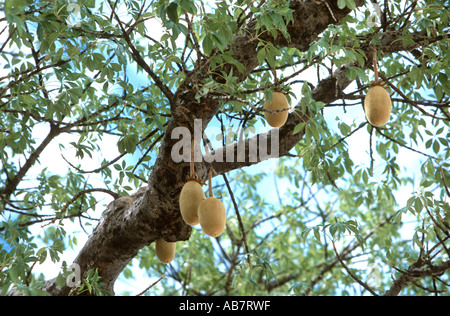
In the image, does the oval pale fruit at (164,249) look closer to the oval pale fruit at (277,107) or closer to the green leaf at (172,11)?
the oval pale fruit at (277,107)

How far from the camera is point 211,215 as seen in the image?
1.39m

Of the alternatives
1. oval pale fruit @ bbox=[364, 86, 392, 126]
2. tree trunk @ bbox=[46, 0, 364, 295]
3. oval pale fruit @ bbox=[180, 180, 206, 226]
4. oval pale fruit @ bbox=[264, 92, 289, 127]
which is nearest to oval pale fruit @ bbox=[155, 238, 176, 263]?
tree trunk @ bbox=[46, 0, 364, 295]

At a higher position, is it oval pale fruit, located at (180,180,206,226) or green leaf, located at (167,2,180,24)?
green leaf, located at (167,2,180,24)

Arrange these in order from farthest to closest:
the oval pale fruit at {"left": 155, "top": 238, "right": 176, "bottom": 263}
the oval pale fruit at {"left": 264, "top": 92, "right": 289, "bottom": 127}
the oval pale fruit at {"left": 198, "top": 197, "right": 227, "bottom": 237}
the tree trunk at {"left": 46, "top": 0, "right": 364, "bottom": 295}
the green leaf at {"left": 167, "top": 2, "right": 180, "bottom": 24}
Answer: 1. the oval pale fruit at {"left": 155, "top": 238, "right": 176, "bottom": 263}
2. the tree trunk at {"left": 46, "top": 0, "right": 364, "bottom": 295}
3. the oval pale fruit at {"left": 264, "top": 92, "right": 289, "bottom": 127}
4. the oval pale fruit at {"left": 198, "top": 197, "right": 227, "bottom": 237}
5. the green leaf at {"left": 167, "top": 2, "right": 180, "bottom": 24}

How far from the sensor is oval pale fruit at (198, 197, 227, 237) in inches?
54.6

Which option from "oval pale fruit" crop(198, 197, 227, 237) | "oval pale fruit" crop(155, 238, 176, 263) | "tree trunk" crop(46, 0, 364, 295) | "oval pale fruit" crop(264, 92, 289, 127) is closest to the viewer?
"oval pale fruit" crop(198, 197, 227, 237)

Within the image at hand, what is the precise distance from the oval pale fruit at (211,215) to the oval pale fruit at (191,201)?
5 centimetres

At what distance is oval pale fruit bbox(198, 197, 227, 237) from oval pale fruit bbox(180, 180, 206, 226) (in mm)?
50

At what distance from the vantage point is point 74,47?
1648mm

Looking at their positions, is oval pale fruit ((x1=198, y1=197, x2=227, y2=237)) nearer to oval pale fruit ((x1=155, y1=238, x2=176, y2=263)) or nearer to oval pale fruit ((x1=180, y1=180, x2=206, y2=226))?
oval pale fruit ((x1=180, y1=180, x2=206, y2=226))

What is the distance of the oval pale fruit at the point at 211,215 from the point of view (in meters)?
1.39

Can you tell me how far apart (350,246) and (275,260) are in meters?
0.72

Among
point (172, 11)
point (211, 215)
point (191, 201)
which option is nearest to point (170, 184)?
point (191, 201)
